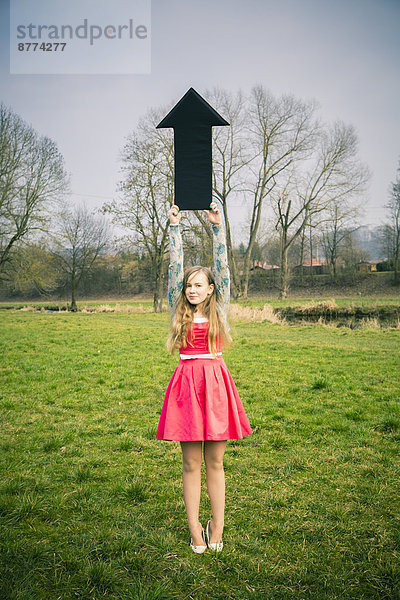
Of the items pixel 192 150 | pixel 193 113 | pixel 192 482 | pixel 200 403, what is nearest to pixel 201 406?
pixel 200 403

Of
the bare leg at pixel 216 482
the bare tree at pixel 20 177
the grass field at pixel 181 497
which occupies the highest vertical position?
the bare tree at pixel 20 177

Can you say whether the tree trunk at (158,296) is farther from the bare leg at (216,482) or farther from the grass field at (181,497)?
the bare leg at (216,482)

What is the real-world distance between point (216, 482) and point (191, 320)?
109 centimetres

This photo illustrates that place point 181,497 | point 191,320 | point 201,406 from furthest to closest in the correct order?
point 181,497 → point 191,320 → point 201,406

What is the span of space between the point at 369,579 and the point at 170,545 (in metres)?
1.26

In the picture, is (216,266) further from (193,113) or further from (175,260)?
(193,113)

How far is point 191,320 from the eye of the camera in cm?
297

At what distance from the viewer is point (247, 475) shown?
4059 mm

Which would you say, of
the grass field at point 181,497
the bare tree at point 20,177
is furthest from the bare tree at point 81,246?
the grass field at point 181,497

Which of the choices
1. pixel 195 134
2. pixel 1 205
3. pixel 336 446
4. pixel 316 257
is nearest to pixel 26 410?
pixel 336 446

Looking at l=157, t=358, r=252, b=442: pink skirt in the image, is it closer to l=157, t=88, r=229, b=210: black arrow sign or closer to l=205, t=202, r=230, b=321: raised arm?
l=205, t=202, r=230, b=321: raised arm

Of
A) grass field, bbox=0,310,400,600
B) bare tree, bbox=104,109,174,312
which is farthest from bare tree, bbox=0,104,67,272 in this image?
grass field, bbox=0,310,400,600

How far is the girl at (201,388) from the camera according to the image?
9.05 feet

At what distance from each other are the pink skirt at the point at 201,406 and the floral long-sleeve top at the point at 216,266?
0.42 metres
